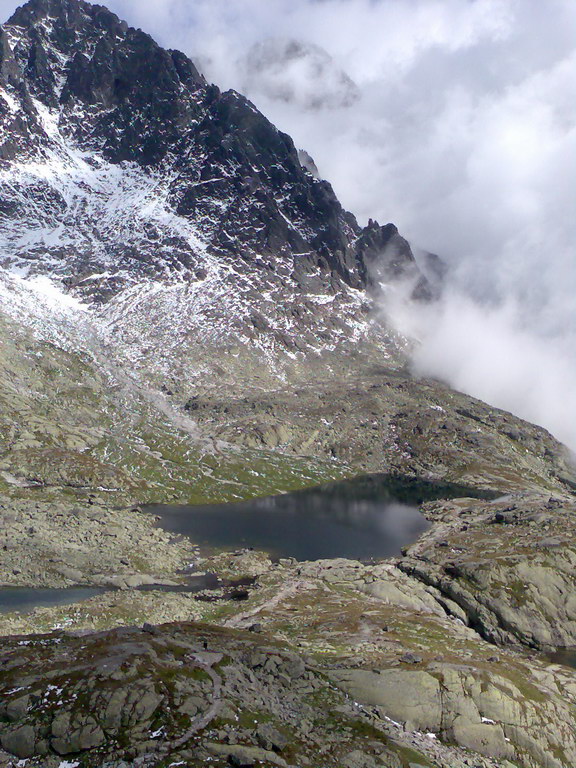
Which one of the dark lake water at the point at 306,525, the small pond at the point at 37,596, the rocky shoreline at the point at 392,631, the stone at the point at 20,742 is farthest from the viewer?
the dark lake water at the point at 306,525

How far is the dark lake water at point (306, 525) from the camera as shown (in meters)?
Result: 134

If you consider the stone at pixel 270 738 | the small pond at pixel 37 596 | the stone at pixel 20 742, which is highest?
the stone at pixel 270 738

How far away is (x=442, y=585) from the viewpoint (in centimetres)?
10494

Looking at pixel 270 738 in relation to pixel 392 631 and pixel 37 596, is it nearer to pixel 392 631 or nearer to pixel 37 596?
pixel 392 631

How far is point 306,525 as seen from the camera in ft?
516

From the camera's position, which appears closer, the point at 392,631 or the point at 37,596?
the point at 392,631

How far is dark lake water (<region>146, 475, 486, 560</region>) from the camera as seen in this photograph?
134 meters

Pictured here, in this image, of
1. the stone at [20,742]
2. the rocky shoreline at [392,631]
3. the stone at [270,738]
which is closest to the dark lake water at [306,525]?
the rocky shoreline at [392,631]

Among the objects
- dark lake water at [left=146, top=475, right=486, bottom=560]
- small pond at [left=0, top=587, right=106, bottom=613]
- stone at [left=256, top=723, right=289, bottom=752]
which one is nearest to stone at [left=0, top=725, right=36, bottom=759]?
stone at [left=256, top=723, right=289, bottom=752]

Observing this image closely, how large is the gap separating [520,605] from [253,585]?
158ft

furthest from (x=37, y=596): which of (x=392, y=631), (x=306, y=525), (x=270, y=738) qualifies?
(x=306, y=525)

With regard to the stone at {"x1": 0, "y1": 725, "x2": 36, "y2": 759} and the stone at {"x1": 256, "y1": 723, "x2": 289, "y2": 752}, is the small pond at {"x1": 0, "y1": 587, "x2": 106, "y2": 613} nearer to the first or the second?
the stone at {"x1": 0, "y1": 725, "x2": 36, "y2": 759}

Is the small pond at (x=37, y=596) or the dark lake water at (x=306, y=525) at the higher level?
the dark lake water at (x=306, y=525)

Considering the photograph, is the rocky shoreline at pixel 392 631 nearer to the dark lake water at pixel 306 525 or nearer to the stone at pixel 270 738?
the stone at pixel 270 738
